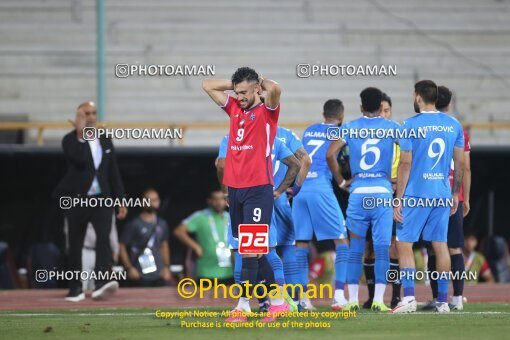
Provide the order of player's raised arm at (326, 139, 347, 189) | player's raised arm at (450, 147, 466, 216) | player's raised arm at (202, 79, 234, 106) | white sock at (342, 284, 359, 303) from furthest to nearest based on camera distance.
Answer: player's raised arm at (326, 139, 347, 189)
white sock at (342, 284, 359, 303)
player's raised arm at (450, 147, 466, 216)
player's raised arm at (202, 79, 234, 106)

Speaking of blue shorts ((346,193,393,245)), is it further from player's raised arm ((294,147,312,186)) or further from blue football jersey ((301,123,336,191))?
blue football jersey ((301,123,336,191))

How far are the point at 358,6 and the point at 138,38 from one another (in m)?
4.97

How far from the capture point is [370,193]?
37.8 feet

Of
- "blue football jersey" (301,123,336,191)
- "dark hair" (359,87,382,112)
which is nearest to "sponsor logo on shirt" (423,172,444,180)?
"dark hair" (359,87,382,112)

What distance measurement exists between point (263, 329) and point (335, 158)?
9.05ft

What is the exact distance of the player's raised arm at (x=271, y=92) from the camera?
32.1 feet

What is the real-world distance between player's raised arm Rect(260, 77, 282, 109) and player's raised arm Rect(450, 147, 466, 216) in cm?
216

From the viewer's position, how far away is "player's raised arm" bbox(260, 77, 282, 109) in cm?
979

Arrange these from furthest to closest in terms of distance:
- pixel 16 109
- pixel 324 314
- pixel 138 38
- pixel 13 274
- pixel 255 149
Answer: pixel 138 38
pixel 16 109
pixel 13 274
pixel 324 314
pixel 255 149

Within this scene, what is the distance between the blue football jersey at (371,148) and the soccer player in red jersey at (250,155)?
1607mm

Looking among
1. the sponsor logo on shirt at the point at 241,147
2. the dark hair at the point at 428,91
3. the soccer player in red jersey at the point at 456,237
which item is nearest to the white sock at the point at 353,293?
the soccer player in red jersey at the point at 456,237

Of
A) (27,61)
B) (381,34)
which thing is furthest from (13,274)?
(381,34)

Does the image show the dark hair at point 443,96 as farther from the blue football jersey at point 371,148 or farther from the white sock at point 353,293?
the white sock at point 353,293

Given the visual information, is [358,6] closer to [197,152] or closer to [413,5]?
[413,5]
